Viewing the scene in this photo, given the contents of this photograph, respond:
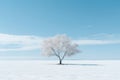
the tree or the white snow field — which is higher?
the tree

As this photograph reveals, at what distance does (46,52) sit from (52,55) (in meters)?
1.77

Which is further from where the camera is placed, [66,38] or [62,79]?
[66,38]

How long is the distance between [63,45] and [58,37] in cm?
276

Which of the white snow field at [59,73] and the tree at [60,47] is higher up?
the tree at [60,47]

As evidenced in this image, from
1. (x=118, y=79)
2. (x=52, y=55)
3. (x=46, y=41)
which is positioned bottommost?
(x=118, y=79)

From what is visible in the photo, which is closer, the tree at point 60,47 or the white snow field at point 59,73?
the white snow field at point 59,73

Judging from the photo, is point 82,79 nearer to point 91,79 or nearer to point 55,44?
point 91,79

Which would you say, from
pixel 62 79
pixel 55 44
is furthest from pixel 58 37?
pixel 62 79

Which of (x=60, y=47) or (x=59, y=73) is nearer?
(x=59, y=73)

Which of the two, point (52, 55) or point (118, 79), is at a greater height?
point (52, 55)

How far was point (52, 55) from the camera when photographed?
54.8 meters

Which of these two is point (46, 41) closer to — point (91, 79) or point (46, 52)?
point (46, 52)

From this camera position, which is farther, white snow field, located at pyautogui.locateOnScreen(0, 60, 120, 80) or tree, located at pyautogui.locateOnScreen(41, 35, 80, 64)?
tree, located at pyautogui.locateOnScreen(41, 35, 80, 64)

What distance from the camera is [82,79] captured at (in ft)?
53.9
